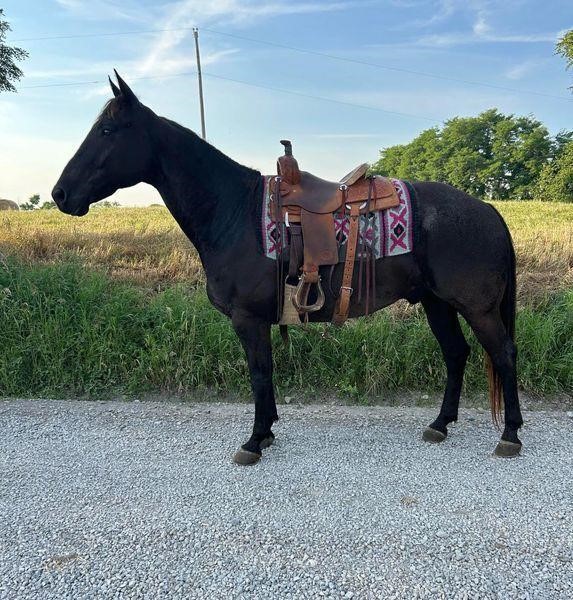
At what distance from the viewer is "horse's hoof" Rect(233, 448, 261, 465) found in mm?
2820

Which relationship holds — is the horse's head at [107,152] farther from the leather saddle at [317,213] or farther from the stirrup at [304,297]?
the stirrup at [304,297]

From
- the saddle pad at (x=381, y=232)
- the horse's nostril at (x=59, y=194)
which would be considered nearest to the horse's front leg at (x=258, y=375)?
the saddle pad at (x=381, y=232)

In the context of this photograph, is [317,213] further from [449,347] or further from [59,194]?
[59,194]

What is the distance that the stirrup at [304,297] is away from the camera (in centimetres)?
278

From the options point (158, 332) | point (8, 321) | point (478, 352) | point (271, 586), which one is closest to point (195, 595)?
point (271, 586)

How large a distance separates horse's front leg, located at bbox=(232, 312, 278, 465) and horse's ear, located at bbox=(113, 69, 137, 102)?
1.43 metres

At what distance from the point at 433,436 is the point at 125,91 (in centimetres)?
294

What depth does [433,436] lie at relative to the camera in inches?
121

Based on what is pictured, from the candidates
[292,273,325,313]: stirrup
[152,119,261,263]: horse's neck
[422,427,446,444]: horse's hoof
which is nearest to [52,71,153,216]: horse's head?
[152,119,261,263]: horse's neck

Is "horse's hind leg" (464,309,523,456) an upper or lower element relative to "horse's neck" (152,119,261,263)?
lower

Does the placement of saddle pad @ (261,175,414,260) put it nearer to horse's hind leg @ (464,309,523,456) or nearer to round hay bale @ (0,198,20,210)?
horse's hind leg @ (464,309,523,456)

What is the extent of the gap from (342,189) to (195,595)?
2.25 m

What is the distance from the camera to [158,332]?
4.30 m

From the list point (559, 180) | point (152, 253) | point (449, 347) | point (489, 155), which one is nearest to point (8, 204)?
point (152, 253)
